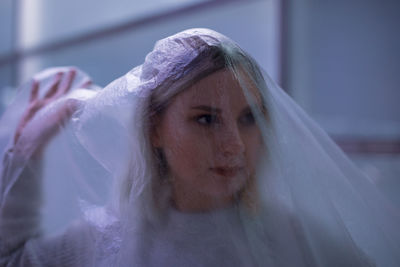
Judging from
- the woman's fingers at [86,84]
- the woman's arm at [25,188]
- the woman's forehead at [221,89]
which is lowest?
the woman's arm at [25,188]

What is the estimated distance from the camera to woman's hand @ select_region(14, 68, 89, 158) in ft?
2.15

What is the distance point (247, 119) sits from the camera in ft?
1.68

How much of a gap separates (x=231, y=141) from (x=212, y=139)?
3cm

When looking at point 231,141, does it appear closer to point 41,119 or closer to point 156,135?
point 156,135

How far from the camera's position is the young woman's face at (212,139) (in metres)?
0.50

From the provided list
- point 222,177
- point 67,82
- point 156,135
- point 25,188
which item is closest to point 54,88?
point 67,82

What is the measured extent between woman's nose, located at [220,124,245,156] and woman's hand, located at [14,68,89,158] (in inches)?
12.3

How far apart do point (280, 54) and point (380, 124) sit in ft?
1.77

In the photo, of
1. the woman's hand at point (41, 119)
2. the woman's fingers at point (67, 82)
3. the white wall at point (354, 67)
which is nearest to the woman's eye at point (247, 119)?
the woman's hand at point (41, 119)

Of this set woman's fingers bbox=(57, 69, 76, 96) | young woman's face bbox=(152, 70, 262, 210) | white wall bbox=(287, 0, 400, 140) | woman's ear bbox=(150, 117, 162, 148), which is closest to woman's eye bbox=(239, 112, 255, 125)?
young woman's face bbox=(152, 70, 262, 210)

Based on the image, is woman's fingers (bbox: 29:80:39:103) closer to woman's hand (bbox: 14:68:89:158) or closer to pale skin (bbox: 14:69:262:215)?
woman's hand (bbox: 14:68:89:158)

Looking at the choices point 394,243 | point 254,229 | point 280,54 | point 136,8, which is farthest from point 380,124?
point 136,8

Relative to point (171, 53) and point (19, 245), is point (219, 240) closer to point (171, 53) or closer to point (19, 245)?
point (171, 53)

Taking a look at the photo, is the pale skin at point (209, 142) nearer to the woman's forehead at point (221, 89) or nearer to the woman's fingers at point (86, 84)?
the woman's forehead at point (221, 89)
